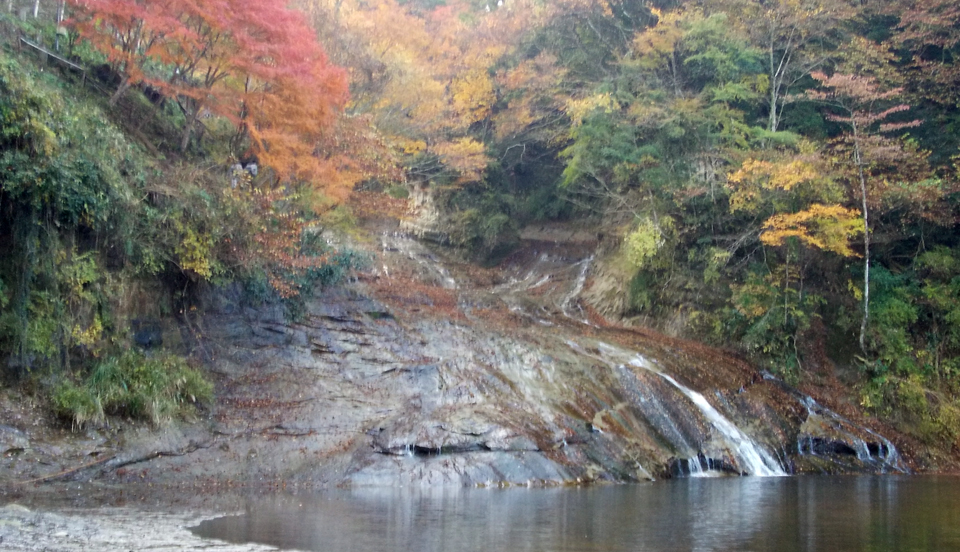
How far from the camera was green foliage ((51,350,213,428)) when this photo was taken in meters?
14.6

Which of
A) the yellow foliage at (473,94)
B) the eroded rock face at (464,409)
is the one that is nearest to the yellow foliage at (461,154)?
the yellow foliage at (473,94)

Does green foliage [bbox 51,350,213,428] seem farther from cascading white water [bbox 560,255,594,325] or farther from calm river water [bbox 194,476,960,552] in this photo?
cascading white water [bbox 560,255,594,325]

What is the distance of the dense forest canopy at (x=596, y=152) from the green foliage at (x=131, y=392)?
860mm

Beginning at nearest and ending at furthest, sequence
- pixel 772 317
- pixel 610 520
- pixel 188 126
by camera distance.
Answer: pixel 610 520
pixel 188 126
pixel 772 317

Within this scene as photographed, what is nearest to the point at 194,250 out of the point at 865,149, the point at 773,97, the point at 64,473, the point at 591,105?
the point at 64,473

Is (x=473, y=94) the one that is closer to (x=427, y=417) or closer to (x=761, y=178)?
(x=761, y=178)

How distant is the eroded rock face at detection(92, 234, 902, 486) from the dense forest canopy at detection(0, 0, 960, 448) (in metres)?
2.01

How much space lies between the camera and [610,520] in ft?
35.4

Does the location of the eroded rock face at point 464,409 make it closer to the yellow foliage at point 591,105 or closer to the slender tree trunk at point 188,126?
the slender tree trunk at point 188,126

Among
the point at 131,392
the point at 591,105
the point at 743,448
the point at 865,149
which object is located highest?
the point at 591,105

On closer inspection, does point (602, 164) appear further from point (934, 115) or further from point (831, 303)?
point (934, 115)

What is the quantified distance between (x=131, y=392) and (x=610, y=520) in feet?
32.7

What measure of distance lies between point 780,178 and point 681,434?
8.86 meters

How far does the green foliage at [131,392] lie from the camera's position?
1457 cm
